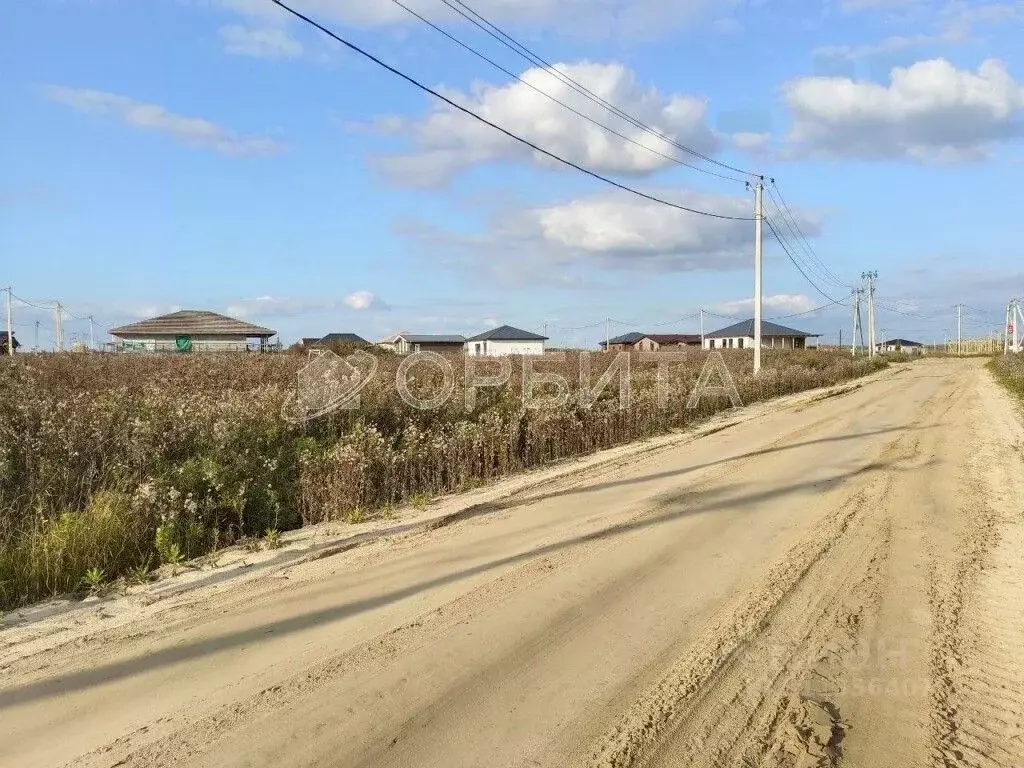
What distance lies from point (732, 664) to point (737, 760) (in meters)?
0.95

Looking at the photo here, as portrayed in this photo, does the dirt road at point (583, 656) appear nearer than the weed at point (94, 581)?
Yes

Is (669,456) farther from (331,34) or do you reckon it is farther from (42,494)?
(42,494)

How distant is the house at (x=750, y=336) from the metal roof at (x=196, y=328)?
51.5 m

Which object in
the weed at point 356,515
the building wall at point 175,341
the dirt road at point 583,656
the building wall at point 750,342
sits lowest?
the dirt road at point 583,656

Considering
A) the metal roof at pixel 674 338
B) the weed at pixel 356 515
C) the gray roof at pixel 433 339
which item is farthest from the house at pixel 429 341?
the weed at pixel 356 515

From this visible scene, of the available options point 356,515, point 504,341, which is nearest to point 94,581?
point 356,515

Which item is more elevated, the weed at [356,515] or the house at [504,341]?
the house at [504,341]

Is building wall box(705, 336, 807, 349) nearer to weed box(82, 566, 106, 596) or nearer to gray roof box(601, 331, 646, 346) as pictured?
gray roof box(601, 331, 646, 346)

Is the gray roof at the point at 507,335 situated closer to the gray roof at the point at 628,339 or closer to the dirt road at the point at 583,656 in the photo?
the gray roof at the point at 628,339

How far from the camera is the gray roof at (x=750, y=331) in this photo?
87.2m

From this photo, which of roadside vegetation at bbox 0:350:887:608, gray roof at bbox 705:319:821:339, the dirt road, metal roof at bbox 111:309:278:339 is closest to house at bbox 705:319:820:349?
gray roof at bbox 705:319:821:339

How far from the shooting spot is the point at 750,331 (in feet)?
297

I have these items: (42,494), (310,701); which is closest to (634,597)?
(310,701)

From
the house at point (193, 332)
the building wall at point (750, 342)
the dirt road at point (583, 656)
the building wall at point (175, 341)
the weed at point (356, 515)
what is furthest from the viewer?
the building wall at point (750, 342)
